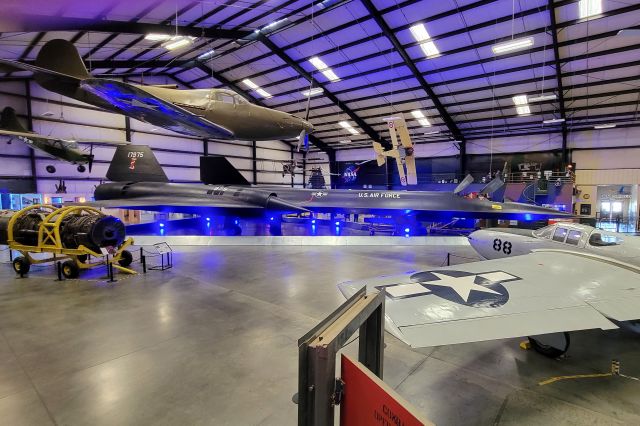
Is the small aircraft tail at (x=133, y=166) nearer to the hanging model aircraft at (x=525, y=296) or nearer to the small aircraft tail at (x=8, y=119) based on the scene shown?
the small aircraft tail at (x=8, y=119)

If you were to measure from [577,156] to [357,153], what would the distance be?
1944cm

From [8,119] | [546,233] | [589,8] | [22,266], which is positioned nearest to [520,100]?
[589,8]

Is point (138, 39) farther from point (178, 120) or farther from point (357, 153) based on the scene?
point (357, 153)

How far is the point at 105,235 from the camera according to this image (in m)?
8.14

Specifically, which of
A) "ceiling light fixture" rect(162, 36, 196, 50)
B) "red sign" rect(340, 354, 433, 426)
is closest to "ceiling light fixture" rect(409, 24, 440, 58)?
"ceiling light fixture" rect(162, 36, 196, 50)

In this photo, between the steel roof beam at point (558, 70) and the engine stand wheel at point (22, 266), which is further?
the steel roof beam at point (558, 70)

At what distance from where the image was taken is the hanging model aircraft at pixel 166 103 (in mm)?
7672

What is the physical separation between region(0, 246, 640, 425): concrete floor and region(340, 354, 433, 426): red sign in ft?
7.04

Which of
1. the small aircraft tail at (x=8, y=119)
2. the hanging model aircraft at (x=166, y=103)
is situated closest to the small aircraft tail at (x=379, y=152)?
the hanging model aircraft at (x=166, y=103)

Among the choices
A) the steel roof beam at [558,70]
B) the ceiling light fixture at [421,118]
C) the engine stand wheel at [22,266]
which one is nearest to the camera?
the engine stand wheel at [22,266]

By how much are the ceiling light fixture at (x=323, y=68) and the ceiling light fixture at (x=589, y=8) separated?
1322 cm

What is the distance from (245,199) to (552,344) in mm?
11155

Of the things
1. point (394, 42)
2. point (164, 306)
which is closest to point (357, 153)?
point (394, 42)

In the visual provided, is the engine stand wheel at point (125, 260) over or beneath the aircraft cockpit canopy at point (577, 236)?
beneath
